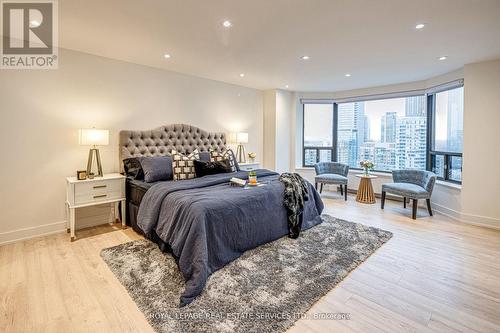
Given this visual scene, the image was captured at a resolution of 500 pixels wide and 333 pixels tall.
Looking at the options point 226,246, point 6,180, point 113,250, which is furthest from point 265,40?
point 6,180

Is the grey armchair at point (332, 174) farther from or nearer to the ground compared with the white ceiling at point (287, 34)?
nearer to the ground

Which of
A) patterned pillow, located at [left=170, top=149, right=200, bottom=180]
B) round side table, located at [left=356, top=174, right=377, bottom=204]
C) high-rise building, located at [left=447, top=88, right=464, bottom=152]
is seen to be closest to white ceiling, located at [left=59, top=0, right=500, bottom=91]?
high-rise building, located at [left=447, top=88, right=464, bottom=152]

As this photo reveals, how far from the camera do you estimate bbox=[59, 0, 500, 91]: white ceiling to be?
7.54 feet

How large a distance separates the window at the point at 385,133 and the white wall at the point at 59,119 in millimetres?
4239

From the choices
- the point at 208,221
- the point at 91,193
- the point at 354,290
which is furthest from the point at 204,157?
the point at 354,290

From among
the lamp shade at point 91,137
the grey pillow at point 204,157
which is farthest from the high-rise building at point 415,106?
the lamp shade at point 91,137

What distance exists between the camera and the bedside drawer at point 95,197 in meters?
3.16

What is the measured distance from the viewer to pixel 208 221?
236 centimetres

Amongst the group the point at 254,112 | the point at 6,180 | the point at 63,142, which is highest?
the point at 254,112

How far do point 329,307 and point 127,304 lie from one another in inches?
60.8

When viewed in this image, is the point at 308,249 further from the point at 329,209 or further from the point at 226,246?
the point at 329,209

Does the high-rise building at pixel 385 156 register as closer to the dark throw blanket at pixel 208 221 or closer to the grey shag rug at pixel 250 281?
the grey shag rug at pixel 250 281

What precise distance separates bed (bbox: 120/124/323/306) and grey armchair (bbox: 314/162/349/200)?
1640 mm

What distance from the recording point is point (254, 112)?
5965mm
